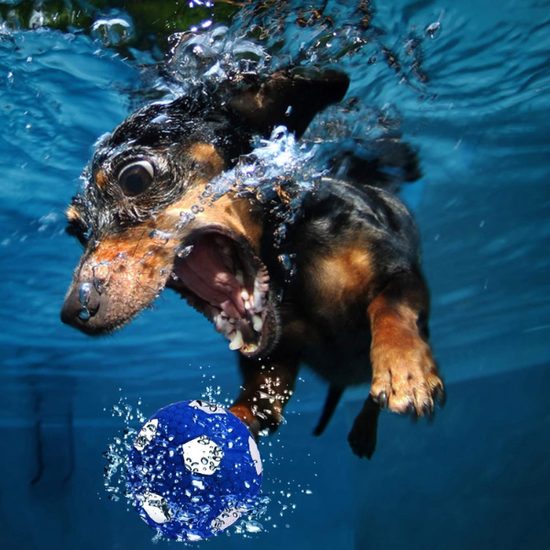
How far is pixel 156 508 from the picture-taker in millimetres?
3648

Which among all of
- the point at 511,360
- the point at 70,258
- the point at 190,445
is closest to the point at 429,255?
the point at 70,258

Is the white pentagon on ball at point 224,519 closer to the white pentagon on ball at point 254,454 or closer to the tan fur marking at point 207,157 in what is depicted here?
the white pentagon on ball at point 254,454

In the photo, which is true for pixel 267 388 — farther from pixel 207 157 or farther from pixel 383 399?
pixel 207 157

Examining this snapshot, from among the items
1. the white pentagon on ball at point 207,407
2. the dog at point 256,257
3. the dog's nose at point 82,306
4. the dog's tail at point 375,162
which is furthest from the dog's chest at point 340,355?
the dog's tail at point 375,162

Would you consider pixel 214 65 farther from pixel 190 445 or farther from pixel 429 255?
pixel 429 255

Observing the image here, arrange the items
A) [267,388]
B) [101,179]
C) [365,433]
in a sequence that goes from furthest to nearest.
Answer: [365,433] → [267,388] → [101,179]

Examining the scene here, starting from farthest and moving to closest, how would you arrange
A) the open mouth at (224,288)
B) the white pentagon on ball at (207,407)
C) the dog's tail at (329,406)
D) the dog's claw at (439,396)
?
the dog's tail at (329,406) < the open mouth at (224,288) < the white pentagon on ball at (207,407) < the dog's claw at (439,396)

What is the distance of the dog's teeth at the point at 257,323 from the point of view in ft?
12.8

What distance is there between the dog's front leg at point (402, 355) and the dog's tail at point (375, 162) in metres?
2.54

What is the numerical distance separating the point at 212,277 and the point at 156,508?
1.44 m

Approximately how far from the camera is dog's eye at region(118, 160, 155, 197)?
3654 millimetres

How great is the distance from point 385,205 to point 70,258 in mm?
6139

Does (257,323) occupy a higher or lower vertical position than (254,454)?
higher

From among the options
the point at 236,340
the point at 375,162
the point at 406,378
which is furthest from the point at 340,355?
the point at 375,162
